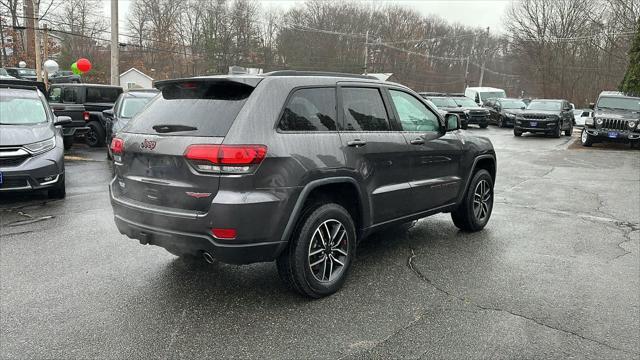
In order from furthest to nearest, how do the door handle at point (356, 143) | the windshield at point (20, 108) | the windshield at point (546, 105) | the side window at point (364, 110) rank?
1. the windshield at point (546, 105)
2. the windshield at point (20, 108)
3. the side window at point (364, 110)
4. the door handle at point (356, 143)

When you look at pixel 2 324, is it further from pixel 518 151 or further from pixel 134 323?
pixel 518 151

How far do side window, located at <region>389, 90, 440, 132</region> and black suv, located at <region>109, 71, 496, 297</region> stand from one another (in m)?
0.07

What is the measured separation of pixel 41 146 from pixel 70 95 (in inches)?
337

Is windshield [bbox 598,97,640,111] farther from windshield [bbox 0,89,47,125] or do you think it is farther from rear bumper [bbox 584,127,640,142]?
windshield [bbox 0,89,47,125]

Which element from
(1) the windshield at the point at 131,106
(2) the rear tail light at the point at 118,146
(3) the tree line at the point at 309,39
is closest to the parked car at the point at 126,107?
(1) the windshield at the point at 131,106

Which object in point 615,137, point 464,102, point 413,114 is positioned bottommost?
point 615,137

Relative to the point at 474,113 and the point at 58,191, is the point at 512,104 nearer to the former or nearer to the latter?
the point at 474,113

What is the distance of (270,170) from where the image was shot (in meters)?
3.38

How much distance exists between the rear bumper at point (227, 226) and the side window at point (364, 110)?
3.52 ft

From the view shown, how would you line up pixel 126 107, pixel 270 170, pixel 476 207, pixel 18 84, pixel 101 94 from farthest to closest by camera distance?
1. pixel 101 94
2. pixel 126 107
3. pixel 18 84
4. pixel 476 207
5. pixel 270 170

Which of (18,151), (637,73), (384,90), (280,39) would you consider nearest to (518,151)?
(637,73)

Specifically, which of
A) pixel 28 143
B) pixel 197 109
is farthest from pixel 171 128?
pixel 28 143

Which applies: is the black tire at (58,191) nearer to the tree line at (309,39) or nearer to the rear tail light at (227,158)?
the rear tail light at (227,158)

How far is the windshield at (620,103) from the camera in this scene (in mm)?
17500
